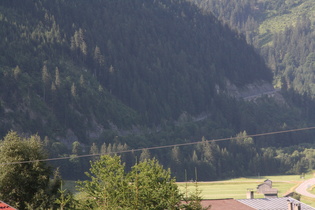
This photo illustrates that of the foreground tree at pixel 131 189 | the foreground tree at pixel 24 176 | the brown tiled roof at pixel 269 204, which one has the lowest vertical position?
the foreground tree at pixel 131 189

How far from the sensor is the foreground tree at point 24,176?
240 feet

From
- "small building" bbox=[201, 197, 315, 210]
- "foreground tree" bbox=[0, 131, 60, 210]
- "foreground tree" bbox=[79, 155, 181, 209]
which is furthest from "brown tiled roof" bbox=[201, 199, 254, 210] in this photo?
"foreground tree" bbox=[79, 155, 181, 209]

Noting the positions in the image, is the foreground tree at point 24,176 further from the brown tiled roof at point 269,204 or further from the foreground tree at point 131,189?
the brown tiled roof at point 269,204

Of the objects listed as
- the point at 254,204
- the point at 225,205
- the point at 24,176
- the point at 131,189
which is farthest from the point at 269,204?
the point at 131,189

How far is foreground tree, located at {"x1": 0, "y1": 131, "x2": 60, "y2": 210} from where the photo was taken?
73188 millimetres

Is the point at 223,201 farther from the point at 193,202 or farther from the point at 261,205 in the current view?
the point at 193,202

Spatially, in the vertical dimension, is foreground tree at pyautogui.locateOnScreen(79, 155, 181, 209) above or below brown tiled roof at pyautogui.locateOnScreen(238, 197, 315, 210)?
below

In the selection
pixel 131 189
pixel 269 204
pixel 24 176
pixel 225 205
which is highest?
pixel 269 204

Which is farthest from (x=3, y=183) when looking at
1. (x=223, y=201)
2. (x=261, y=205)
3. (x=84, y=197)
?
(x=261, y=205)

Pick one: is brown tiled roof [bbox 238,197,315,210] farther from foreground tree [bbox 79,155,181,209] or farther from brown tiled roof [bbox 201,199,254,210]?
foreground tree [bbox 79,155,181,209]

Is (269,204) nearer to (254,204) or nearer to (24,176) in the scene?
(254,204)

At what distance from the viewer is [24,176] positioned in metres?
73.9

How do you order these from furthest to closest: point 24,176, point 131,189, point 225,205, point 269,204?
point 269,204 → point 225,205 → point 24,176 → point 131,189

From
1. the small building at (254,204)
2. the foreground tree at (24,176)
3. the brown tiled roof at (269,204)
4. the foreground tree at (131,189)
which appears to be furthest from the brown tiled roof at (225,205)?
the foreground tree at (131,189)
